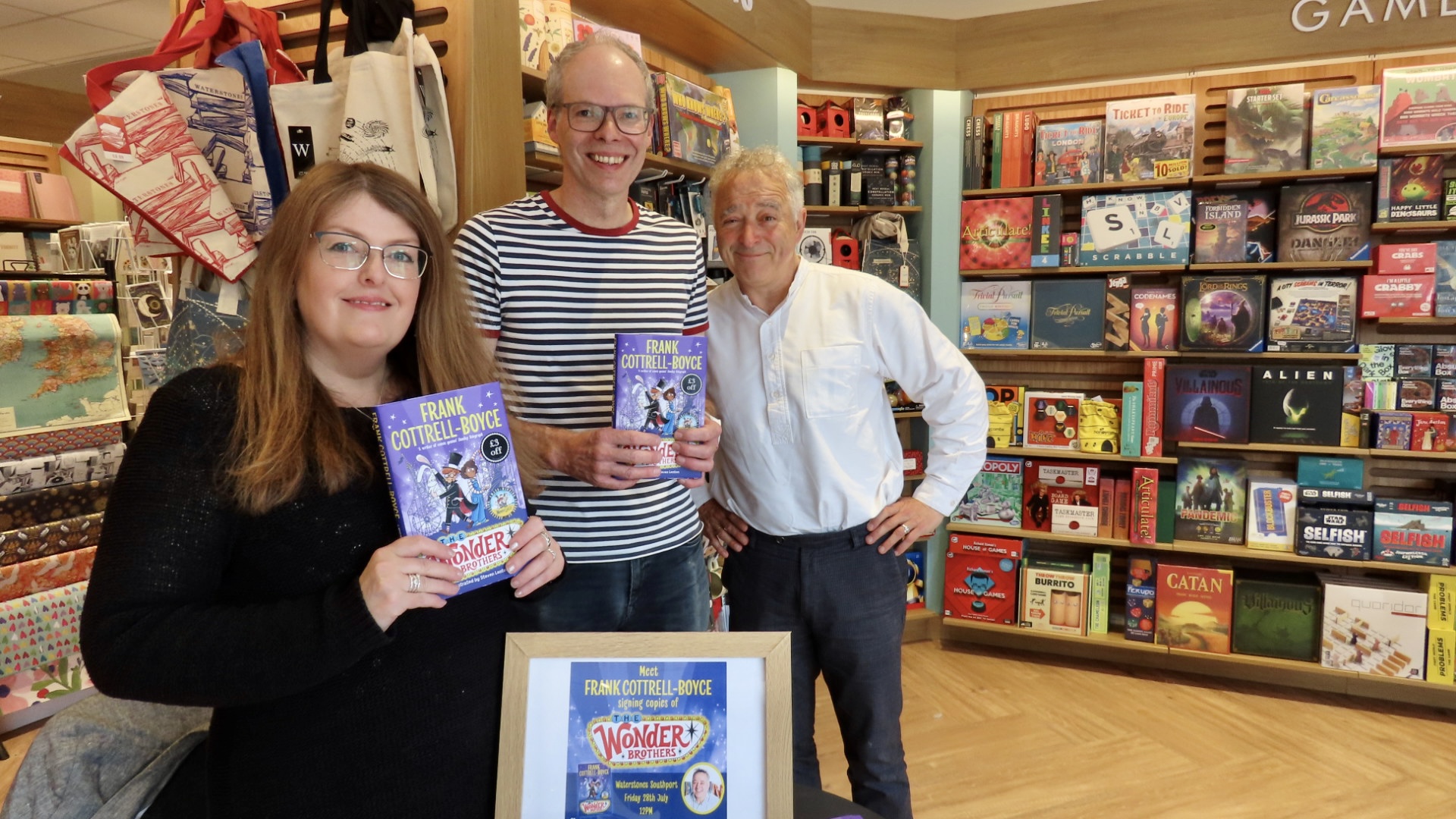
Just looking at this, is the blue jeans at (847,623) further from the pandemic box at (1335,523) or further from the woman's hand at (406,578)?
the pandemic box at (1335,523)

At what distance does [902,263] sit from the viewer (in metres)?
4.46

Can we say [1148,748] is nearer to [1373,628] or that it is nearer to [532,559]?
[1373,628]

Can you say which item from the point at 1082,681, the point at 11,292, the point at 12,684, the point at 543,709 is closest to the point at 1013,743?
the point at 1082,681

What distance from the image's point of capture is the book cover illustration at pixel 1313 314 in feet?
12.7

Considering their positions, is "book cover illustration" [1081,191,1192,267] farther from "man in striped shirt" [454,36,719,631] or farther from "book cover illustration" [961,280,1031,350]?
"man in striped shirt" [454,36,719,631]

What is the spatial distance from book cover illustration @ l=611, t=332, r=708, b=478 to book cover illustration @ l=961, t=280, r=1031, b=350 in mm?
3257

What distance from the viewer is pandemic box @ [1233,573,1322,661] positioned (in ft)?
12.9

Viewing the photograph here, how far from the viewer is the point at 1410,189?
12.3ft

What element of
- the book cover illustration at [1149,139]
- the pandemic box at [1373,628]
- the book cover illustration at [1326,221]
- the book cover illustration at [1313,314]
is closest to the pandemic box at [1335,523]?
the pandemic box at [1373,628]

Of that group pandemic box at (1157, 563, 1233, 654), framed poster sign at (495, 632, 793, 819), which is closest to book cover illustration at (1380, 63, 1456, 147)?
pandemic box at (1157, 563, 1233, 654)

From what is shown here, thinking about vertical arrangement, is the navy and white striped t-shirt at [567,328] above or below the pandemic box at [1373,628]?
above

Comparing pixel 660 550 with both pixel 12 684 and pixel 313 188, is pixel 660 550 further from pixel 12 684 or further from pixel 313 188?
pixel 12 684

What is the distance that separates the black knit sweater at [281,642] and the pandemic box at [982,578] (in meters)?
3.60

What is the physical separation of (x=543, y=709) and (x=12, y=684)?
3.78 meters
